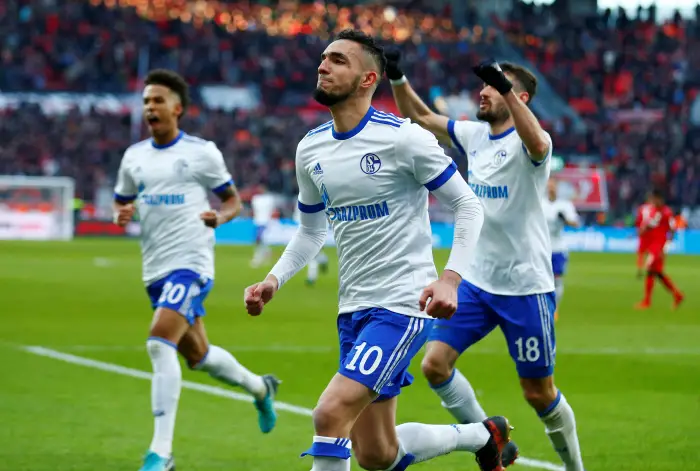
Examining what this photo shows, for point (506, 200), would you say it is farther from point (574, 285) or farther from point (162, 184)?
point (574, 285)

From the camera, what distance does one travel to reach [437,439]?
19.5 ft

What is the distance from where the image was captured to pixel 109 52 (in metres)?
47.2

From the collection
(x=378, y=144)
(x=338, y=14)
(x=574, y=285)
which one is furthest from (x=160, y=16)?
(x=378, y=144)

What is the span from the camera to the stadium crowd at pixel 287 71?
45.3 meters

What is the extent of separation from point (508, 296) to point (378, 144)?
181 centimetres

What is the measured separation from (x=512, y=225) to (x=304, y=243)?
1.57m

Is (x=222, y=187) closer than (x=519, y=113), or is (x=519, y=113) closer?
(x=519, y=113)

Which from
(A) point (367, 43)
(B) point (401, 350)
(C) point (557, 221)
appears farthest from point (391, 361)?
(C) point (557, 221)

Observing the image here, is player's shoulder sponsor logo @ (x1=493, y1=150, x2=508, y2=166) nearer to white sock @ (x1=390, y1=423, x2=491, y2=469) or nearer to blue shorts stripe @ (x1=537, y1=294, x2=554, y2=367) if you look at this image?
blue shorts stripe @ (x1=537, y1=294, x2=554, y2=367)

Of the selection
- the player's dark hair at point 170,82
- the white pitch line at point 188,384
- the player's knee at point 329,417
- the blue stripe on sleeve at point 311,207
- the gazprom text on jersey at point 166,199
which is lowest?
the white pitch line at point 188,384

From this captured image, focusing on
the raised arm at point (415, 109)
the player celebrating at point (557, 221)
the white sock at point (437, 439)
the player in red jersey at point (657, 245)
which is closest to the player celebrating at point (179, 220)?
the raised arm at point (415, 109)

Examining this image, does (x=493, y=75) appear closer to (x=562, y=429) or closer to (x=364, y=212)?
(x=364, y=212)

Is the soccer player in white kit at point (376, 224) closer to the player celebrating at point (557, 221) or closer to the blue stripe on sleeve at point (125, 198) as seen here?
the blue stripe on sleeve at point (125, 198)

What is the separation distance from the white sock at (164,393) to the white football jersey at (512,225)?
6.38ft
